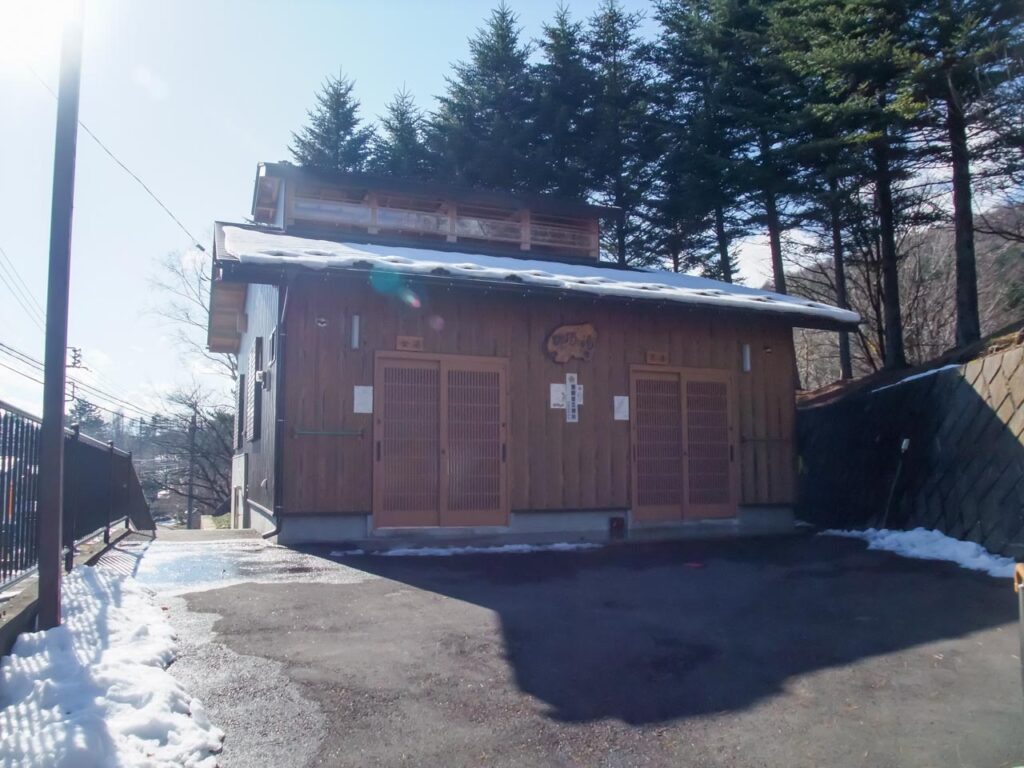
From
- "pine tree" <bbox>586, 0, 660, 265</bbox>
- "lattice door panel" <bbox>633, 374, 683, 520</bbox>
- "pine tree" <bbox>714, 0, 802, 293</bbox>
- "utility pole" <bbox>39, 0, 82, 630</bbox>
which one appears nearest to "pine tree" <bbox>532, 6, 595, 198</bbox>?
"pine tree" <bbox>586, 0, 660, 265</bbox>

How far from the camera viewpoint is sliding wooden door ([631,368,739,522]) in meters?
10.5

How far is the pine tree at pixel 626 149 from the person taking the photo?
23188 mm

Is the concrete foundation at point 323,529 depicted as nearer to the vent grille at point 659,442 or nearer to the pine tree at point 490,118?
the vent grille at point 659,442

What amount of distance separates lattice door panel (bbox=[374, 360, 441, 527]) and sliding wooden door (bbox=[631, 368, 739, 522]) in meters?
2.75

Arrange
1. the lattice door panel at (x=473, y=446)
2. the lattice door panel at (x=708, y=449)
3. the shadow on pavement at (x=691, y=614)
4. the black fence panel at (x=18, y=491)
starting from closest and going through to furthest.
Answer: the black fence panel at (x=18, y=491)
the shadow on pavement at (x=691, y=614)
the lattice door panel at (x=473, y=446)
the lattice door panel at (x=708, y=449)

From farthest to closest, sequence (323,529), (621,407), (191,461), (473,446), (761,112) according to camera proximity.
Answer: (191,461), (761,112), (621,407), (473,446), (323,529)

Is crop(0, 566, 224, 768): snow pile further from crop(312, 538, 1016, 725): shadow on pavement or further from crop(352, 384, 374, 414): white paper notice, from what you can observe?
crop(352, 384, 374, 414): white paper notice

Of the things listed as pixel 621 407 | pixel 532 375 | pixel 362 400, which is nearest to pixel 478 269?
pixel 532 375

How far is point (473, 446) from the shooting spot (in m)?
9.51

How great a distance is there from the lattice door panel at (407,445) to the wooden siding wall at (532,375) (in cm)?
18

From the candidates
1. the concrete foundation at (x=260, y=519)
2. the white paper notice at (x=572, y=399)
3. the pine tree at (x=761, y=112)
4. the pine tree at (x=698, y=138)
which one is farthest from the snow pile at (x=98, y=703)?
the pine tree at (x=698, y=138)

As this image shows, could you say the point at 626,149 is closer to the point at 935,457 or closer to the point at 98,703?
the point at 935,457

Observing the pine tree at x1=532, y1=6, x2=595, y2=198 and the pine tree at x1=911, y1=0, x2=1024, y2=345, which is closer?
the pine tree at x1=911, y1=0, x2=1024, y2=345

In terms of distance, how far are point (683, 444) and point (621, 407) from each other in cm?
110
